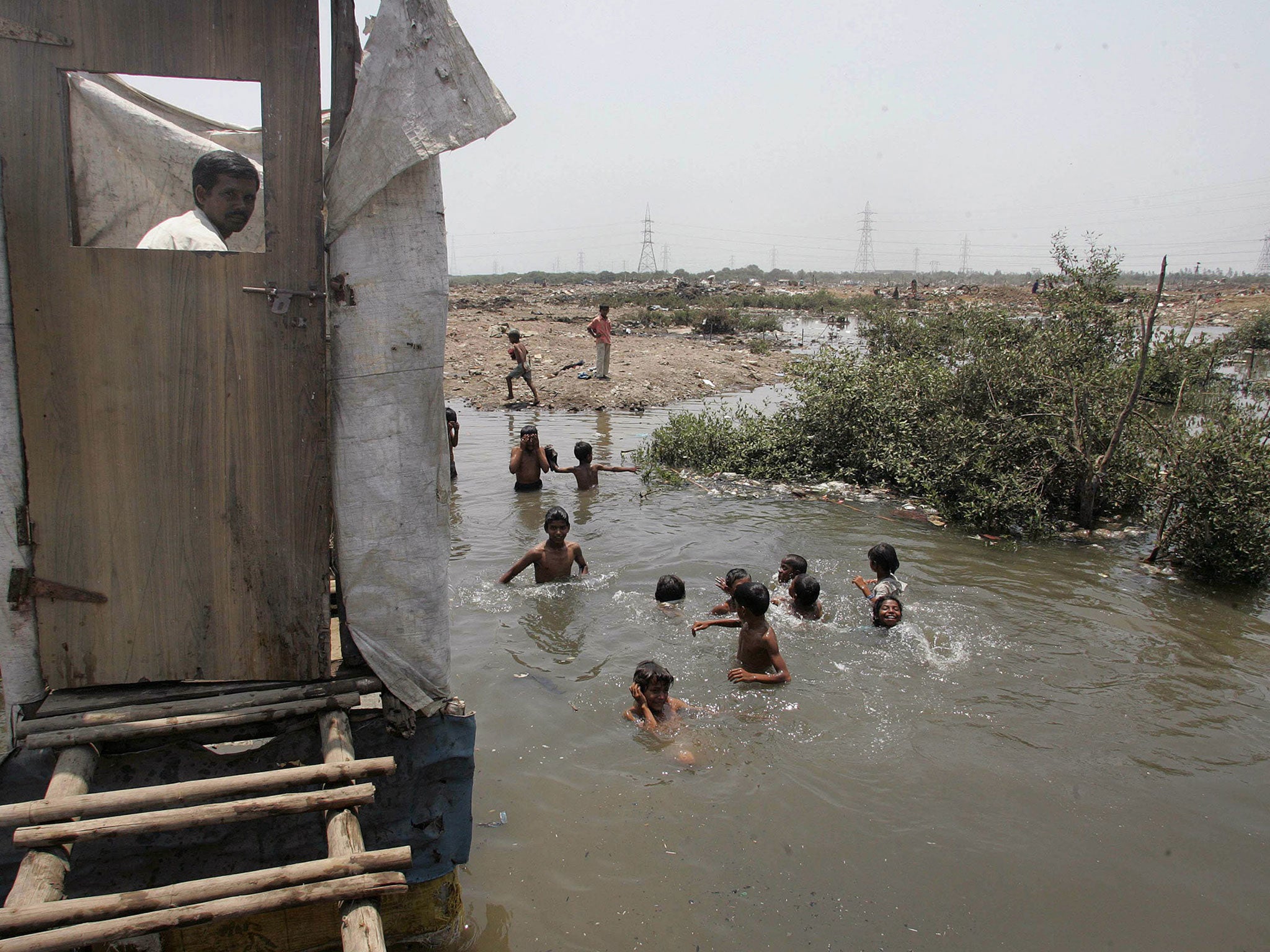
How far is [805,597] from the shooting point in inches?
229

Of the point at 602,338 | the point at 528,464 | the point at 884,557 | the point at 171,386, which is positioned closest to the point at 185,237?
the point at 171,386

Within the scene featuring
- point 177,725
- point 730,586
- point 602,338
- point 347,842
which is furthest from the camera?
point 602,338

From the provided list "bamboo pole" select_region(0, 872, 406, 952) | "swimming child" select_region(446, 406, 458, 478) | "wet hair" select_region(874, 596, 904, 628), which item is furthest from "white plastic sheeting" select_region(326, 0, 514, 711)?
"swimming child" select_region(446, 406, 458, 478)

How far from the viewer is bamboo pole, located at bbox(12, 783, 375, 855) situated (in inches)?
72.7

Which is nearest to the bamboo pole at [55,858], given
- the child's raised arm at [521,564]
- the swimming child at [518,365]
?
the child's raised arm at [521,564]

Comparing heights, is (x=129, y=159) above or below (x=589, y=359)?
above

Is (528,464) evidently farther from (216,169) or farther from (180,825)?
(180,825)

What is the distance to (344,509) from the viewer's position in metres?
2.44

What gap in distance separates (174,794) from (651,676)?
2840 mm

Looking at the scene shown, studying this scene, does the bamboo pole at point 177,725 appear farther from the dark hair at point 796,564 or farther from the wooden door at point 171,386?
the dark hair at point 796,564

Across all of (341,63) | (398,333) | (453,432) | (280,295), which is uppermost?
(341,63)

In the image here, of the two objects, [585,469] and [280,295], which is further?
[585,469]

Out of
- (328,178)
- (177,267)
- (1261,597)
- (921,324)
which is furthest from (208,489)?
(921,324)

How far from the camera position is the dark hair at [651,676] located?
14.8 ft
